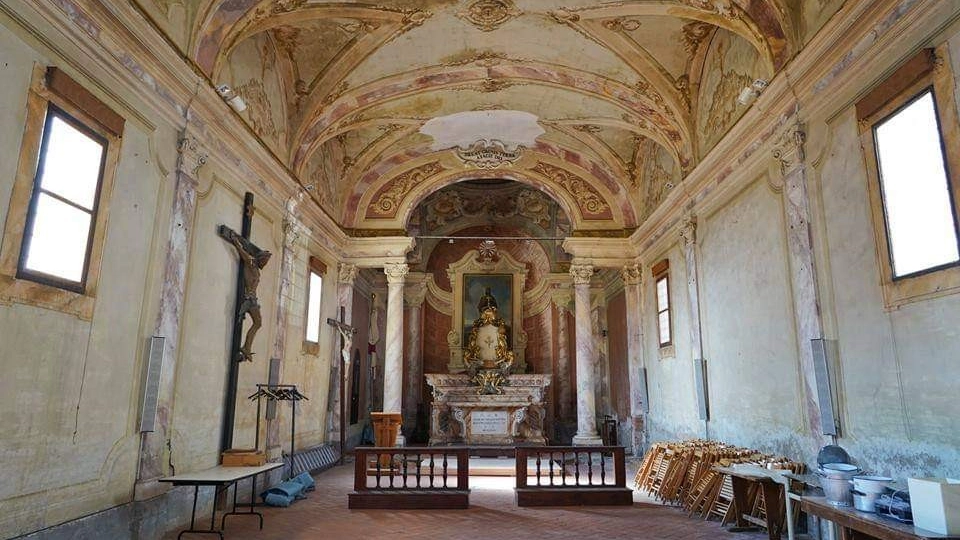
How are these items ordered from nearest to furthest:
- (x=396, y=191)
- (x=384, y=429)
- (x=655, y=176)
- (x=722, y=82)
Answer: (x=722, y=82) < (x=384, y=429) < (x=655, y=176) < (x=396, y=191)

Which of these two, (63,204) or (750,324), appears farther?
(750,324)

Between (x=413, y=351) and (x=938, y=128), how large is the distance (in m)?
14.7

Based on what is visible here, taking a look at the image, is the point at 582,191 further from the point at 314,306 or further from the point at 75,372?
the point at 75,372

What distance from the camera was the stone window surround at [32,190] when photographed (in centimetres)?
423

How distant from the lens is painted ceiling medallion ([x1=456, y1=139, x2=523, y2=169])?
13.4 meters

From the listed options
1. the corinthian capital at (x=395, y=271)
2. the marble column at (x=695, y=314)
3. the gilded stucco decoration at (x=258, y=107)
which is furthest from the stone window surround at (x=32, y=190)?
the corinthian capital at (x=395, y=271)

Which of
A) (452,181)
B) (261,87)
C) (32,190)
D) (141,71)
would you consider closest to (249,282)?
(261,87)

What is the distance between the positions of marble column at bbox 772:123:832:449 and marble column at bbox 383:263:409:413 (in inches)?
336

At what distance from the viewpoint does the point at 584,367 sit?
1344 centimetres

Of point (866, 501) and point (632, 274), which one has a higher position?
point (632, 274)

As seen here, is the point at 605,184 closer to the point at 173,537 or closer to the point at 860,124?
the point at 860,124

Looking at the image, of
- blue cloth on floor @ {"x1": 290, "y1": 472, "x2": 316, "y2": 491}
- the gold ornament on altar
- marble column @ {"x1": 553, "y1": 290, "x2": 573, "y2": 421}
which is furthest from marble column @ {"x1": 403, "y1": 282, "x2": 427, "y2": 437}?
blue cloth on floor @ {"x1": 290, "y1": 472, "x2": 316, "y2": 491}

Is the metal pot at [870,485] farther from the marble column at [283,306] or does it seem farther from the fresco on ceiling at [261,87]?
the fresco on ceiling at [261,87]

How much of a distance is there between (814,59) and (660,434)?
25.1 ft
